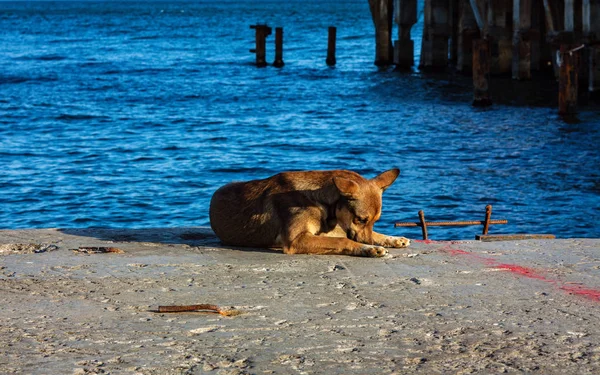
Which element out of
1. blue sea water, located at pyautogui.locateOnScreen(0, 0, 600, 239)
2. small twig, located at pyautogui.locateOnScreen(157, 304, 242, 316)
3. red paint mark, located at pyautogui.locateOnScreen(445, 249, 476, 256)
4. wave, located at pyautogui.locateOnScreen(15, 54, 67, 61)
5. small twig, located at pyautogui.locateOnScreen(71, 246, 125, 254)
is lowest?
blue sea water, located at pyautogui.locateOnScreen(0, 0, 600, 239)

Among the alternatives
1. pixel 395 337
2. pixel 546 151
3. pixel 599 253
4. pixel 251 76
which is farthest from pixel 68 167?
pixel 251 76

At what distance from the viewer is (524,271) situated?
6.80 metres

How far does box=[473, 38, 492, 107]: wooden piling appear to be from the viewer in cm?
2391

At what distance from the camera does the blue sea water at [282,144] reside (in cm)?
1505

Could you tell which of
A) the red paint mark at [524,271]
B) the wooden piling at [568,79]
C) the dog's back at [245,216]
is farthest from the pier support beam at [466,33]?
the dog's back at [245,216]

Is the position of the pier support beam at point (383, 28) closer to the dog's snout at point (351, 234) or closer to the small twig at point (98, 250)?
the dog's snout at point (351, 234)

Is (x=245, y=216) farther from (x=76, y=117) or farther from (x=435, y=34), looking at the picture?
(x=435, y=34)

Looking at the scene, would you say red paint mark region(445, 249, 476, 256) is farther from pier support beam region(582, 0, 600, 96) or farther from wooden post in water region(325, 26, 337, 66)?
wooden post in water region(325, 26, 337, 66)

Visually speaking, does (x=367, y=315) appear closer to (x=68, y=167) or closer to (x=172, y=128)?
(x=68, y=167)

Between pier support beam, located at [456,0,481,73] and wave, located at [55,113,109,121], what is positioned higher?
pier support beam, located at [456,0,481,73]

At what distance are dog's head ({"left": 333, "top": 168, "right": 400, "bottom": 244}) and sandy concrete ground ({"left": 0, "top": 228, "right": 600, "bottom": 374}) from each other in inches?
12.9

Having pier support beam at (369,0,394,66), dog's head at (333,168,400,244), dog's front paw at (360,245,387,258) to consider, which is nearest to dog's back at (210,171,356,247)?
dog's head at (333,168,400,244)

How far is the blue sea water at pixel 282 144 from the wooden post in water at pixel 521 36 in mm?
524

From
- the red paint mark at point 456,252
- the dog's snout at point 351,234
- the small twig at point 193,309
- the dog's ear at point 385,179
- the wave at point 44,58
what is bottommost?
the red paint mark at point 456,252
